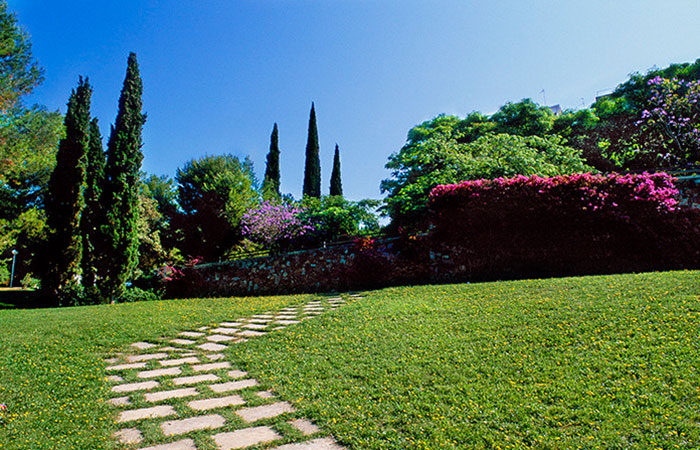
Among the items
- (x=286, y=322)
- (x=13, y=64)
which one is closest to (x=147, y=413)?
(x=286, y=322)

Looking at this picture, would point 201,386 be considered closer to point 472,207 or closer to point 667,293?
point 667,293

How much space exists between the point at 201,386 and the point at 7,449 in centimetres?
147

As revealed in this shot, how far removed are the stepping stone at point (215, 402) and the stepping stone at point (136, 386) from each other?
792mm

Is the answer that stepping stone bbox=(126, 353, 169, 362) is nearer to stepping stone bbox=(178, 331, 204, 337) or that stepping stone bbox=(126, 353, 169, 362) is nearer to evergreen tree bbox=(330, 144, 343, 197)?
stepping stone bbox=(178, 331, 204, 337)

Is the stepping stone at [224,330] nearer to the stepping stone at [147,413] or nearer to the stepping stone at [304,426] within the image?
the stepping stone at [147,413]

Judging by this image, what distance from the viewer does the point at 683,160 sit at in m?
15.7

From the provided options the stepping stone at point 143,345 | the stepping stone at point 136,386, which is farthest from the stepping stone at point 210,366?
the stepping stone at point 143,345

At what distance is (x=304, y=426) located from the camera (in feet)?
9.27

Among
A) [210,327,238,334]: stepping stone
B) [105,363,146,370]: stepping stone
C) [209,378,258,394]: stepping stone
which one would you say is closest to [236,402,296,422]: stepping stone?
[209,378,258,394]: stepping stone

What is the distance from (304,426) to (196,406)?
1079 mm

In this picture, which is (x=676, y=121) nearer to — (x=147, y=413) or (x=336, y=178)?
(x=147, y=413)

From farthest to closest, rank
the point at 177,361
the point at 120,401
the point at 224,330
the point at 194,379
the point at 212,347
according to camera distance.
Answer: the point at 224,330, the point at 212,347, the point at 177,361, the point at 194,379, the point at 120,401

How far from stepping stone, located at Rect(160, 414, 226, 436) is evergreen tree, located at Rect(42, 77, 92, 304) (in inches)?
489

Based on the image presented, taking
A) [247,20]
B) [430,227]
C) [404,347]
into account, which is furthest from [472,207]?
[247,20]
